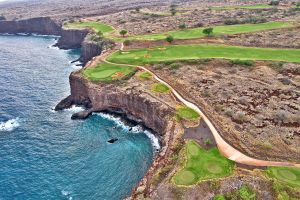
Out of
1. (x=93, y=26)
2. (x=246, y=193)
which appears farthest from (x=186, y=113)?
(x=93, y=26)

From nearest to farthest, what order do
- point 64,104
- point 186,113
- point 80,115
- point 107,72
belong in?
1. point 186,113
2. point 80,115
3. point 64,104
4. point 107,72

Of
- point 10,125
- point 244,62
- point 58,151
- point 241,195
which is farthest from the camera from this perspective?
point 244,62

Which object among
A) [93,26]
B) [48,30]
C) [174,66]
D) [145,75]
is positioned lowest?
[48,30]

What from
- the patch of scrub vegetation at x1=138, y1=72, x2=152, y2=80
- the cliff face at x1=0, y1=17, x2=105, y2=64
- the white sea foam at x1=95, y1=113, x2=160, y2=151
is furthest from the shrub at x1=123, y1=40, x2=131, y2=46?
the cliff face at x1=0, y1=17, x2=105, y2=64

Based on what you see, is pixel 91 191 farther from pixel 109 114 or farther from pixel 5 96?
pixel 5 96

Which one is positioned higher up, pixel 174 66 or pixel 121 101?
pixel 174 66

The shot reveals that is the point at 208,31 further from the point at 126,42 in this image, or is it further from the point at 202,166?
the point at 202,166
